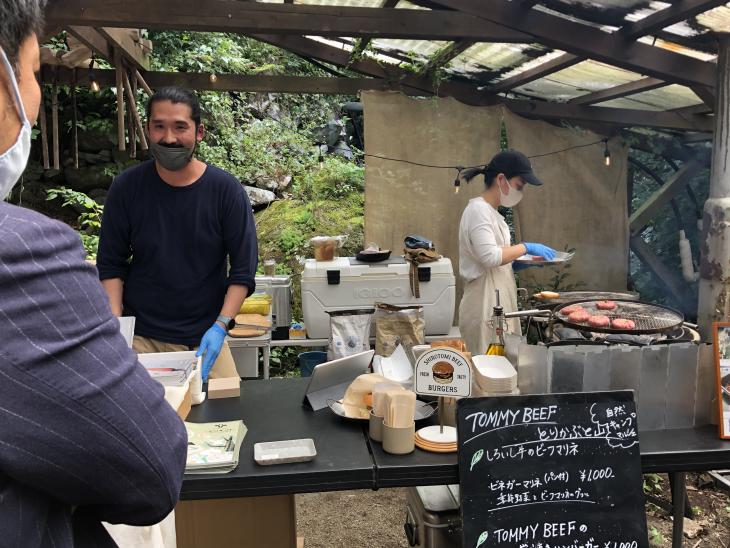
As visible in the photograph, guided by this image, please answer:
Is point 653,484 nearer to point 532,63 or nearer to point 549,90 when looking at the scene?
point 532,63

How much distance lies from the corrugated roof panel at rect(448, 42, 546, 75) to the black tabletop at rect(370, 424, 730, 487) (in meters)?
3.76

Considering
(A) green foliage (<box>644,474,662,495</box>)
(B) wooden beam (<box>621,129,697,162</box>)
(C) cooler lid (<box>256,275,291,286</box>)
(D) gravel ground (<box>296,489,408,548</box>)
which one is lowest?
(D) gravel ground (<box>296,489,408,548</box>)

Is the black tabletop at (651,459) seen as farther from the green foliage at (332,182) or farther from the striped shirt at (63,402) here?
the green foliage at (332,182)

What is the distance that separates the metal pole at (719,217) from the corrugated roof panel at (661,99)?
3.94ft

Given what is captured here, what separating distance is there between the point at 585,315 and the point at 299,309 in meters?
4.72

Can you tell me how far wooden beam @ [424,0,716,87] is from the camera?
4.05 meters

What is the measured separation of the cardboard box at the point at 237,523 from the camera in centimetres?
212


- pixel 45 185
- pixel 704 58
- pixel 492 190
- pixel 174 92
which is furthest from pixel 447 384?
pixel 45 185

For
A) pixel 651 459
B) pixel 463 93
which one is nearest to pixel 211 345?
pixel 651 459

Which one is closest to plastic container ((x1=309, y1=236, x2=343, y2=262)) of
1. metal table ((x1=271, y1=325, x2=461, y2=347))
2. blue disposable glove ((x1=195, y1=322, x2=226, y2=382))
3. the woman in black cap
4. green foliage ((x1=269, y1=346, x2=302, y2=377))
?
metal table ((x1=271, y1=325, x2=461, y2=347))

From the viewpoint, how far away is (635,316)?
8.39 feet

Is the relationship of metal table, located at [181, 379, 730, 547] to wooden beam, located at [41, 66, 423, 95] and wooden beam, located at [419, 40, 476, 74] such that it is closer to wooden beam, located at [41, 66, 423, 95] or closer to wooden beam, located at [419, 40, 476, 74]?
wooden beam, located at [419, 40, 476, 74]

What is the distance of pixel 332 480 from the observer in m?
1.79

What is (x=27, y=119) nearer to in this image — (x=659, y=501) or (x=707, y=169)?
(x=659, y=501)
